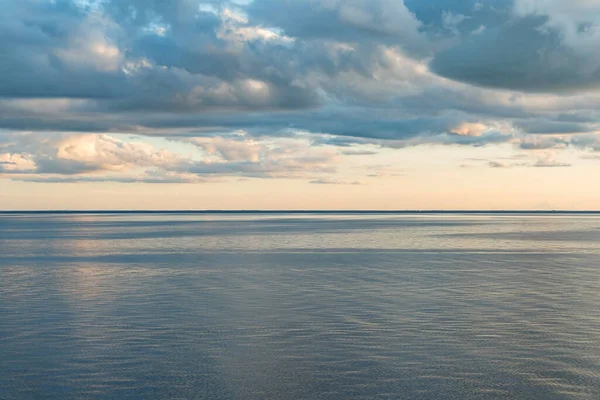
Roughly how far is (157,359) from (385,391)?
11.8m

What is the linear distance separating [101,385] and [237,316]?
16.9m

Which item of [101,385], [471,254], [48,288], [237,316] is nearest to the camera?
[101,385]

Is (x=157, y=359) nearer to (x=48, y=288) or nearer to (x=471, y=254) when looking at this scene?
(x=48, y=288)

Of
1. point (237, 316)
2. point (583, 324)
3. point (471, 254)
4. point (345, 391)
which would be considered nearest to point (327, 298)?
point (237, 316)

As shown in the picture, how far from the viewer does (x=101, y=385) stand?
29453 millimetres

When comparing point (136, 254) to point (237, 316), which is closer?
point (237, 316)

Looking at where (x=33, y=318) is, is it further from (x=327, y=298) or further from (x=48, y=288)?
(x=327, y=298)

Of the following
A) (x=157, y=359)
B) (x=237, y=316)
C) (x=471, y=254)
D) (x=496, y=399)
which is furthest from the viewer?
(x=471, y=254)

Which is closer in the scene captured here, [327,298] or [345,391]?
[345,391]

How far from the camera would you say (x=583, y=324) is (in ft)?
140

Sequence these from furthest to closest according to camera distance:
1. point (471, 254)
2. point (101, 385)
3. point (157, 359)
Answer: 1. point (471, 254)
2. point (157, 359)
3. point (101, 385)

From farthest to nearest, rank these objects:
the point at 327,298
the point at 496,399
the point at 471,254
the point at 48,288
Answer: the point at 471,254 → the point at 48,288 → the point at 327,298 → the point at 496,399

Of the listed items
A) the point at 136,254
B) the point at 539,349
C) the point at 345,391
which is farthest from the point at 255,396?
Result: the point at 136,254

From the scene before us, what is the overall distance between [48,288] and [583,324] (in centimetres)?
4423
